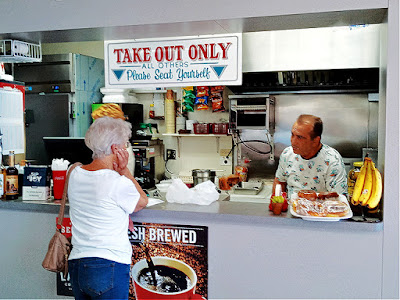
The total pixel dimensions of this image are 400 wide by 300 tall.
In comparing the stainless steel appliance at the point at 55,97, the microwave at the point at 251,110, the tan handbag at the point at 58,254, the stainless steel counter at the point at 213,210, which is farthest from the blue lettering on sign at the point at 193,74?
the stainless steel appliance at the point at 55,97

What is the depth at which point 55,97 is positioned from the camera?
251 inches

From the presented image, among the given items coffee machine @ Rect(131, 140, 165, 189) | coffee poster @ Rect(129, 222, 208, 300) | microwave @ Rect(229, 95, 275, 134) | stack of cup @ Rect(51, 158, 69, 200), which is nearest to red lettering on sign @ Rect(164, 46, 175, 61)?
stack of cup @ Rect(51, 158, 69, 200)

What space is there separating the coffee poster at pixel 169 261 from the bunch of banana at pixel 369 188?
101 centimetres

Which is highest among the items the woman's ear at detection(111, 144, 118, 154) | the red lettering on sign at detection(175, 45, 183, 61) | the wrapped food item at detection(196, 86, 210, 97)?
the red lettering on sign at detection(175, 45, 183, 61)

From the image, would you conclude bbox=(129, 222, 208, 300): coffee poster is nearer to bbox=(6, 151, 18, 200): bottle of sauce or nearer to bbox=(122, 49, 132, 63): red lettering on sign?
bbox=(6, 151, 18, 200): bottle of sauce

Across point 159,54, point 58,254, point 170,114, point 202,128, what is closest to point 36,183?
point 58,254

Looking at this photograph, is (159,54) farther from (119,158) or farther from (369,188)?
(369,188)

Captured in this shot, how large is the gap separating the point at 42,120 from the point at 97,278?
14.9ft

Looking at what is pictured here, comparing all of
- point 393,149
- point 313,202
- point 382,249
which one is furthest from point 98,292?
point 393,149

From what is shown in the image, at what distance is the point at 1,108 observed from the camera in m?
4.11

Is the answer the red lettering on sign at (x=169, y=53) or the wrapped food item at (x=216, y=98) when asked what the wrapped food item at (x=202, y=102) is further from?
the red lettering on sign at (x=169, y=53)

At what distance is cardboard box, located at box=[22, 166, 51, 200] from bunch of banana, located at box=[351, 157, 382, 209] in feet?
7.16

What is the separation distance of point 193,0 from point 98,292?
191cm

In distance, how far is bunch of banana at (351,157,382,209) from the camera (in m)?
2.78
